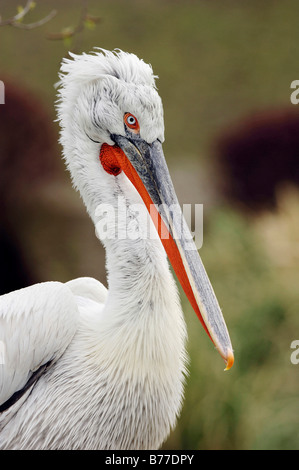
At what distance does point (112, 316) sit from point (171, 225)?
1.28ft

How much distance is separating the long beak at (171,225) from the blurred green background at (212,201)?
70 centimetres

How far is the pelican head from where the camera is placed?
7.41ft

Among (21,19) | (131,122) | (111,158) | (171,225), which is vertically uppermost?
(21,19)

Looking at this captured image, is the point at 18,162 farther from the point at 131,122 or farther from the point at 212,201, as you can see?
the point at 131,122

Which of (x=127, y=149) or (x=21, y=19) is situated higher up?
(x=21, y=19)

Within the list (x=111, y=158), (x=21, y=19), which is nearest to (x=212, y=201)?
(x=21, y=19)

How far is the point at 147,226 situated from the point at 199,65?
801 centimetres

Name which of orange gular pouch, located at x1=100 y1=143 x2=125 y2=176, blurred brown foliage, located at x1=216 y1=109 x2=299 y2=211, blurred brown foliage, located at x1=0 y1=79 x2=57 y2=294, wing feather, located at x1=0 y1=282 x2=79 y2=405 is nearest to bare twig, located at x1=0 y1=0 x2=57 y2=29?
orange gular pouch, located at x1=100 y1=143 x2=125 y2=176

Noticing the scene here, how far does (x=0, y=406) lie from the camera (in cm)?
241

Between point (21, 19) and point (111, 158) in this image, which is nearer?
point (111, 158)

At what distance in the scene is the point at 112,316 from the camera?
2363 mm

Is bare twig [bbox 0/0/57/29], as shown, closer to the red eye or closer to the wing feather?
the red eye
